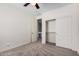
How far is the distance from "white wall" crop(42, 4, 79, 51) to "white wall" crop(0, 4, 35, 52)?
1.63 meters

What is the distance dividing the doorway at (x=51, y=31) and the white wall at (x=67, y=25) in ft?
1.31

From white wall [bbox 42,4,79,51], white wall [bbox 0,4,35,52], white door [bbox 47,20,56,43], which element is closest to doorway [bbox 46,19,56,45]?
white door [bbox 47,20,56,43]

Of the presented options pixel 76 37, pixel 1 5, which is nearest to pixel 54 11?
pixel 76 37

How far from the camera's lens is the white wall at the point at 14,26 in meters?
3.28

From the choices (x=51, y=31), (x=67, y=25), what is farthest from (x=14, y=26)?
(x=67, y=25)

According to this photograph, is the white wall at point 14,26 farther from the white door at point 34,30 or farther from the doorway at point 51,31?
the doorway at point 51,31

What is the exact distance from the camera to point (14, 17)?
365 cm

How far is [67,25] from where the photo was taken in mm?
3990

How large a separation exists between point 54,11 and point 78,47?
2239mm

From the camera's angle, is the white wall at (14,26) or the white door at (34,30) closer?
the white wall at (14,26)

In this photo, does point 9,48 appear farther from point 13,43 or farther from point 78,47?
point 78,47

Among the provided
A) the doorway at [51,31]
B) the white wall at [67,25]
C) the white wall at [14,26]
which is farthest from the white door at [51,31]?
the white wall at [14,26]

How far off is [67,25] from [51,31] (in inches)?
54.9

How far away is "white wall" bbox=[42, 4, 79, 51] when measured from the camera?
3607 millimetres
